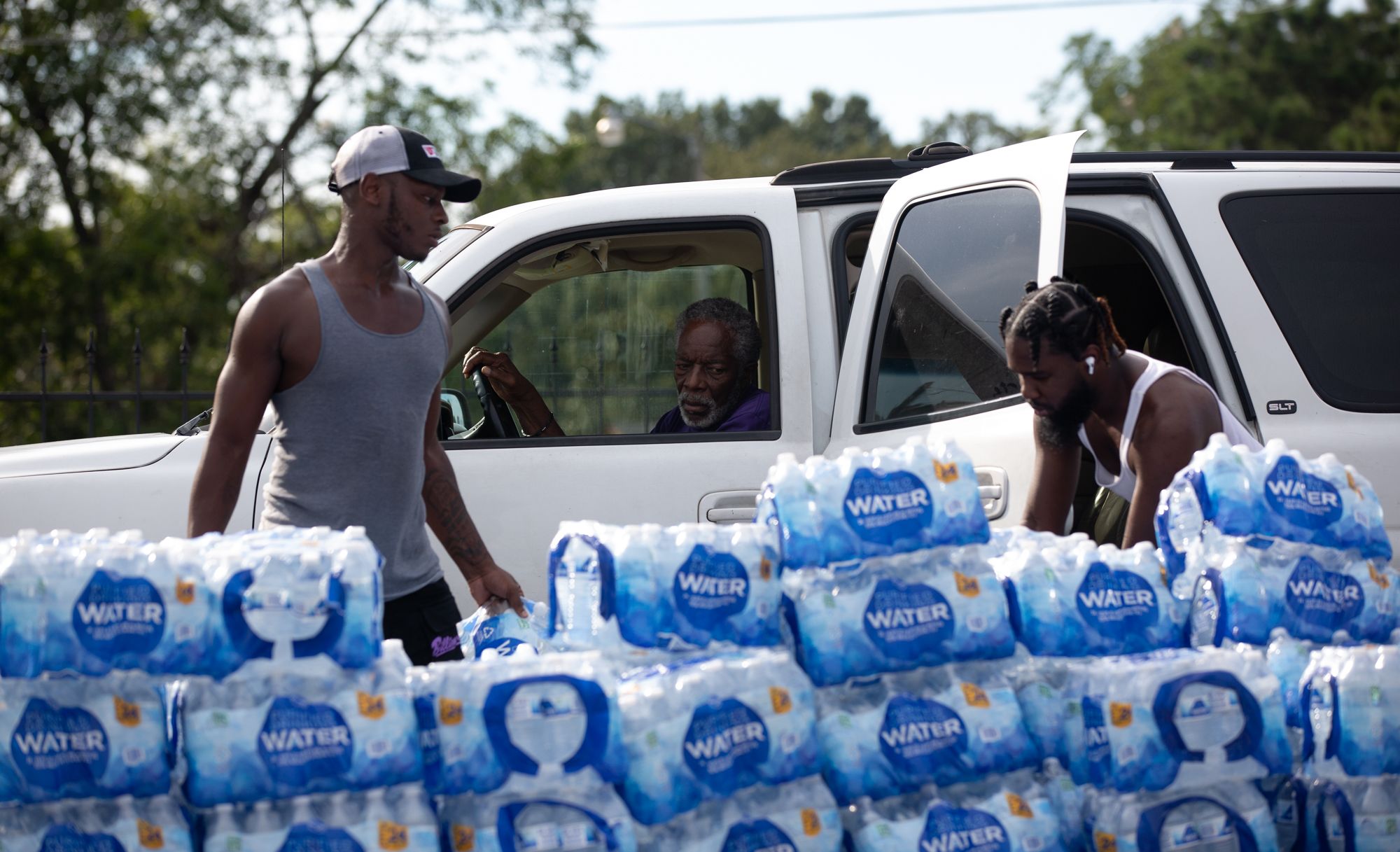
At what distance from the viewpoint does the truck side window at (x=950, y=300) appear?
3.80 metres

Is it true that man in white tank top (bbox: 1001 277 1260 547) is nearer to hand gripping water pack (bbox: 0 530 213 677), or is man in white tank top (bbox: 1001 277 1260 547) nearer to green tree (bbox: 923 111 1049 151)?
hand gripping water pack (bbox: 0 530 213 677)

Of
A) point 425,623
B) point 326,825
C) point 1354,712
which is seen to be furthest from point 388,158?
point 1354,712

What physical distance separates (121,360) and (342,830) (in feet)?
56.9

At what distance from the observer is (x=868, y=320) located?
162 inches

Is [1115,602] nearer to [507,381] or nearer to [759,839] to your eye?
[759,839]

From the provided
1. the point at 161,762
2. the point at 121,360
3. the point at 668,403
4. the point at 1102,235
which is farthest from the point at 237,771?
the point at 121,360

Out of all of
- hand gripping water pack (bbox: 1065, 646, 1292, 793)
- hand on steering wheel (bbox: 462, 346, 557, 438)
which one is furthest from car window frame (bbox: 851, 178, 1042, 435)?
hand gripping water pack (bbox: 1065, 646, 1292, 793)

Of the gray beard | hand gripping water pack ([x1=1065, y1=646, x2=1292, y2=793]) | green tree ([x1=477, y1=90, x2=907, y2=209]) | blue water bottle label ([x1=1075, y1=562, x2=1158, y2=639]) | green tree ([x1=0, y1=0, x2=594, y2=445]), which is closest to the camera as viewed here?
hand gripping water pack ([x1=1065, y1=646, x2=1292, y2=793])

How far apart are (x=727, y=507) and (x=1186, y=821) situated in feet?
5.60

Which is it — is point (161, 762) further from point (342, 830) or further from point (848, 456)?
point (848, 456)

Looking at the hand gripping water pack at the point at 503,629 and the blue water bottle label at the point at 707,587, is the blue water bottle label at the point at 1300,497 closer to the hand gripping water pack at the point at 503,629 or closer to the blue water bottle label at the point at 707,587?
the blue water bottle label at the point at 707,587

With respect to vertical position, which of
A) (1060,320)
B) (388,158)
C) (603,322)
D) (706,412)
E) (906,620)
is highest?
(388,158)

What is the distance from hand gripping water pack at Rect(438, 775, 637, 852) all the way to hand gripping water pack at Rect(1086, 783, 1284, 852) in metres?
0.96

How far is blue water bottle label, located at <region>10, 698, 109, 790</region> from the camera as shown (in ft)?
7.33
